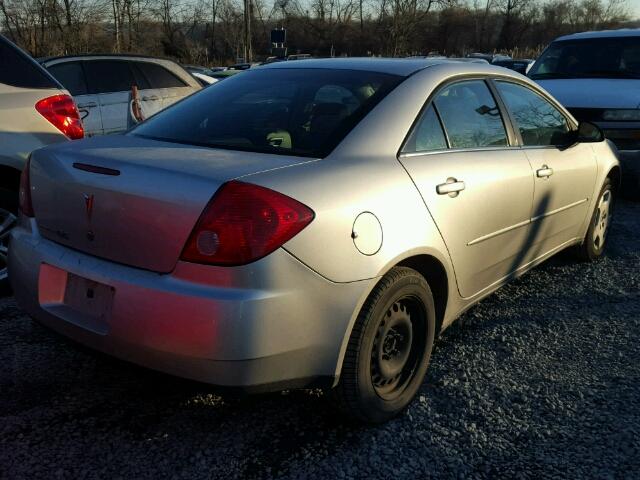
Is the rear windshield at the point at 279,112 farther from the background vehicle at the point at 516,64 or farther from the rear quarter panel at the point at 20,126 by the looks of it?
the background vehicle at the point at 516,64

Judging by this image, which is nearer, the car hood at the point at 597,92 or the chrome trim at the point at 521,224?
the chrome trim at the point at 521,224

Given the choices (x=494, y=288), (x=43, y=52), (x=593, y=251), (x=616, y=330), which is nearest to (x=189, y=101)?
(x=494, y=288)

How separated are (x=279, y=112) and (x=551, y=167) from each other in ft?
5.82

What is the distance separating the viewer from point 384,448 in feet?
7.88

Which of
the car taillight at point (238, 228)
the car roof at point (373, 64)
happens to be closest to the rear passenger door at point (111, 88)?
the car roof at point (373, 64)

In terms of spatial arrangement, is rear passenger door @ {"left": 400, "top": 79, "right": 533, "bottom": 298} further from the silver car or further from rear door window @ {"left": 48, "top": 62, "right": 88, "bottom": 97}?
rear door window @ {"left": 48, "top": 62, "right": 88, "bottom": 97}

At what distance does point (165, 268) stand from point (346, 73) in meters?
1.47

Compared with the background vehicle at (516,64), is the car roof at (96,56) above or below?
below

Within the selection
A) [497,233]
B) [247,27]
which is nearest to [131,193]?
[497,233]

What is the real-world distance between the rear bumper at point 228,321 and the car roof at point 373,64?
125 centimetres

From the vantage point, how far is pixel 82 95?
271 inches

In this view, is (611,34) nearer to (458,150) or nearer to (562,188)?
(562,188)

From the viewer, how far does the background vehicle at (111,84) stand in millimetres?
6805

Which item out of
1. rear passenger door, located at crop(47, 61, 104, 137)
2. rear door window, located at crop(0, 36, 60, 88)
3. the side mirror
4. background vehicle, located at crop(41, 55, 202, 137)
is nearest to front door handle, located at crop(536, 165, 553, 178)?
the side mirror
